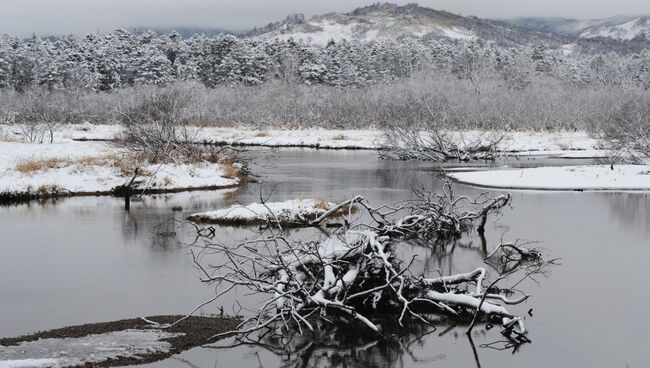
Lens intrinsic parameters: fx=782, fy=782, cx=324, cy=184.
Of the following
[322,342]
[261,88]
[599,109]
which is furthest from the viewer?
[261,88]

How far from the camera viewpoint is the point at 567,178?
3666 cm

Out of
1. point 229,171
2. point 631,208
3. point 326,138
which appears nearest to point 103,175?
point 229,171

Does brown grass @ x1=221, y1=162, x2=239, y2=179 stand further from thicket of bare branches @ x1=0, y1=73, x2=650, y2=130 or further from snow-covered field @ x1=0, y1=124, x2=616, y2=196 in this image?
thicket of bare branches @ x1=0, y1=73, x2=650, y2=130

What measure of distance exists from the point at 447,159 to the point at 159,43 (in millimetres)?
77270

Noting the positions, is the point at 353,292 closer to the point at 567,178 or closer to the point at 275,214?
the point at 275,214

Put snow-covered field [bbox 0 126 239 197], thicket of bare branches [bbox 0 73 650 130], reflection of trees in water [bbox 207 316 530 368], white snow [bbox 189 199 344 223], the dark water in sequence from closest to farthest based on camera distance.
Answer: reflection of trees in water [bbox 207 316 530 368]
the dark water
white snow [bbox 189 199 344 223]
snow-covered field [bbox 0 126 239 197]
thicket of bare branches [bbox 0 73 650 130]

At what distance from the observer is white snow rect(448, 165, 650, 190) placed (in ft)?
116

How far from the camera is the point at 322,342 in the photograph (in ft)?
40.4

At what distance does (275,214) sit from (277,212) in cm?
22

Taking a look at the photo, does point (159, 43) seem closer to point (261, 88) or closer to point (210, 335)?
point (261, 88)

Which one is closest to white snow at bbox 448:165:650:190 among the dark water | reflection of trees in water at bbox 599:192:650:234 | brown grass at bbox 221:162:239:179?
reflection of trees in water at bbox 599:192:650:234

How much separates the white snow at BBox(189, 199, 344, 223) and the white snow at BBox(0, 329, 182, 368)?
489 inches

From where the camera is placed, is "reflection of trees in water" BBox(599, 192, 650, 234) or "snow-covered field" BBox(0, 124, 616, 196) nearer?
"reflection of trees in water" BBox(599, 192, 650, 234)

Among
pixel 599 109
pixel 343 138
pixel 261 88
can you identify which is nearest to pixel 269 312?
pixel 343 138
